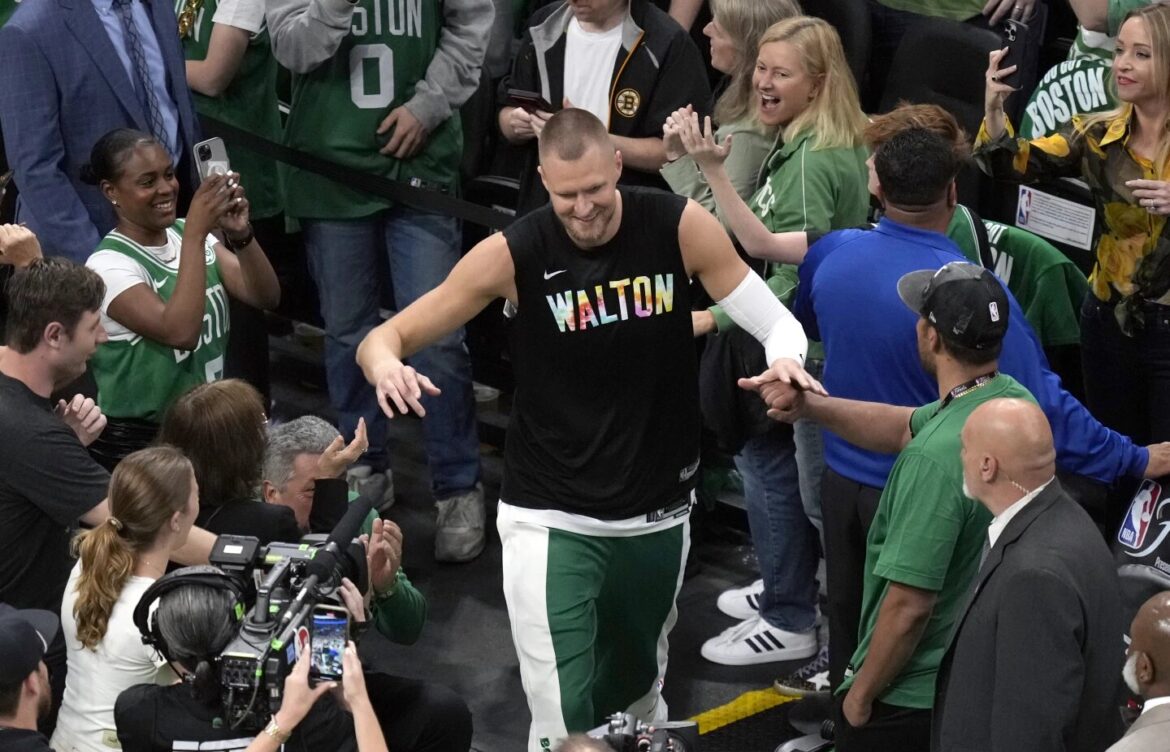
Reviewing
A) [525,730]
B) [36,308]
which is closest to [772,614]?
[525,730]

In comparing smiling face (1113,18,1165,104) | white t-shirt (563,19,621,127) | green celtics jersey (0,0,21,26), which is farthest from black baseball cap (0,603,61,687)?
green celtics jersey (0,0,21,26)

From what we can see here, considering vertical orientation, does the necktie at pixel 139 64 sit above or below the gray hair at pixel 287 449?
above

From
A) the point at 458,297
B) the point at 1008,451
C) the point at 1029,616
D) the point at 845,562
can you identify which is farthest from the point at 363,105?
the point at 1029,616

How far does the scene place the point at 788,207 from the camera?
17.9 feet

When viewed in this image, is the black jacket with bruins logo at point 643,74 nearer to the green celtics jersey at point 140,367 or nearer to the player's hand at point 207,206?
the player's hand at point 207,206

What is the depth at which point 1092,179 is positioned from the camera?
5391 mm

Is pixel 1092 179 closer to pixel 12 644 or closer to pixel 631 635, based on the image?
pixel 631 635

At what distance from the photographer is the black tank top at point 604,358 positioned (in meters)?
4.62

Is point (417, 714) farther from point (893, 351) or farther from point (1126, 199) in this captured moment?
point (1126, 199)

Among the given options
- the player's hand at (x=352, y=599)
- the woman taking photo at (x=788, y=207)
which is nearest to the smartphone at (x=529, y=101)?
the woman taking photo at (x=788, y=207)

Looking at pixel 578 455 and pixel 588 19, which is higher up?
pixel 588 19

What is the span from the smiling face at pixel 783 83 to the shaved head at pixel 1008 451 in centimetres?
197

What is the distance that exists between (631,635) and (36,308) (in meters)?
1.96

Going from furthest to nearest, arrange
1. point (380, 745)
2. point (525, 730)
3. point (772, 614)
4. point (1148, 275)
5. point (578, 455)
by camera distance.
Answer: point (772, 614), point (525, 730), point (1148, 275), point (578, 455), point (380, 745)
